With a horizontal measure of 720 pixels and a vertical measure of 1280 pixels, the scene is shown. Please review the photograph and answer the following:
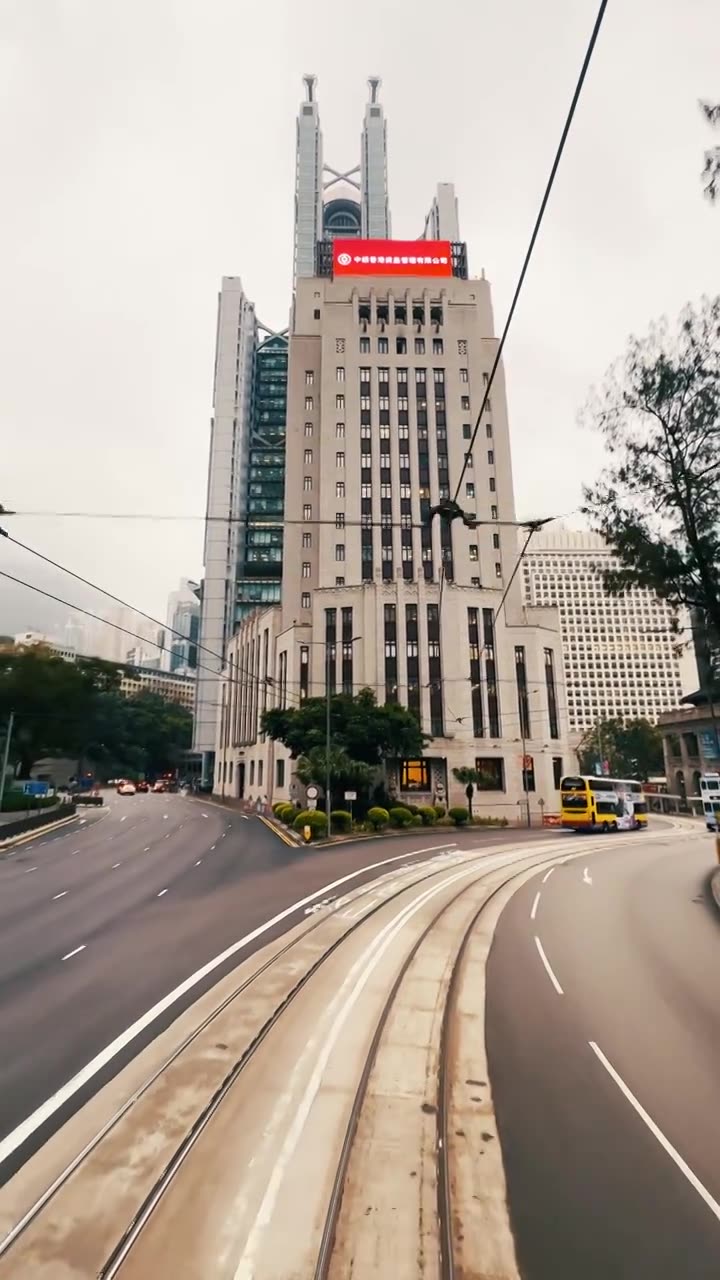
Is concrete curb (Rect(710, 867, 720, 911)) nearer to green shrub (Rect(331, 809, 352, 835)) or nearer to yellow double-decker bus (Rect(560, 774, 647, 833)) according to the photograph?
yellow double-decker bus (Rect(560, 774, 647, 833))

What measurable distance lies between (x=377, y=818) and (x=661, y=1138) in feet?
107

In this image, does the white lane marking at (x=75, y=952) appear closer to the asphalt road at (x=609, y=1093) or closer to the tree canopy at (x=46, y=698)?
the asphalt road at (x=609, y=1093)

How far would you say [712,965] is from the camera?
11.5m

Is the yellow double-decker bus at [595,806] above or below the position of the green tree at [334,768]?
below

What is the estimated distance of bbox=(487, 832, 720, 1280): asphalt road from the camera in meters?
4.66

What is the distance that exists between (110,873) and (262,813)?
92.1ft

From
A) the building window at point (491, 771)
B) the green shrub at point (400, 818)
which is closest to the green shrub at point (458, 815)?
the green shrub at point (400, 818)

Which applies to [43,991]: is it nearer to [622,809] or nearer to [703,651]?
[703,651]

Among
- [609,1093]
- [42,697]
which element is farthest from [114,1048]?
[42,697]

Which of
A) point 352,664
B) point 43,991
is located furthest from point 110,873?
point 352,664

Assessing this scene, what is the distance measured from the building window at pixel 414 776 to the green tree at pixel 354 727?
6416 mm

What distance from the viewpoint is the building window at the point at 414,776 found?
159ft

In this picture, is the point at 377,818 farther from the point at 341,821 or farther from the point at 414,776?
the point at 414,776

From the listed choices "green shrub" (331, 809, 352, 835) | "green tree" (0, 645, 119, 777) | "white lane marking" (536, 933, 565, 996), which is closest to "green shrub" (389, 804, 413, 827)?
"green shrub" (331, 809, 352, 835)
